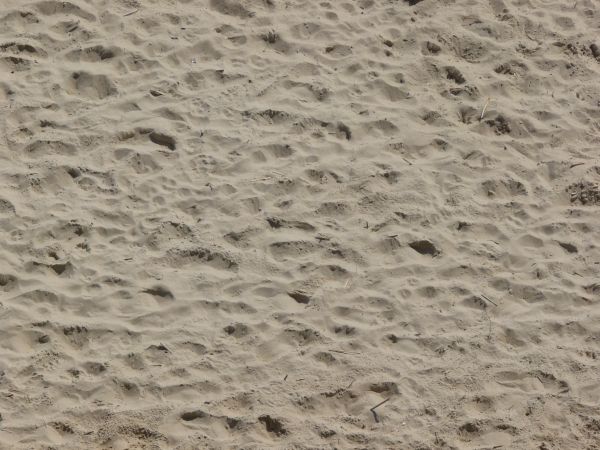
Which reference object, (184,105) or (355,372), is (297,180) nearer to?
(184,105)

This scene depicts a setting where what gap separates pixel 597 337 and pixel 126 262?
315cm

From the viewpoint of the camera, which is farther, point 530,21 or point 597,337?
point 530,21

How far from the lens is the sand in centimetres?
511

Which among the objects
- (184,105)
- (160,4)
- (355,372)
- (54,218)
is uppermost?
(160,4)

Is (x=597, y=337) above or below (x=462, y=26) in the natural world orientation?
below

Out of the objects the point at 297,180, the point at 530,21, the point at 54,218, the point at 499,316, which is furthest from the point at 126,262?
the point at 530,21

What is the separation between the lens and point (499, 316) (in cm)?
555

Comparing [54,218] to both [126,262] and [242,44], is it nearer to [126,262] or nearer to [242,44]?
[126,262]

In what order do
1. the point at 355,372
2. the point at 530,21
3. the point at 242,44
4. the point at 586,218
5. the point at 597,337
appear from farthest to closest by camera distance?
1. the point at 530,21
2. the point at 242,44
3. the point at 586,218
4. the point at 597,337
5. the point at 355,372

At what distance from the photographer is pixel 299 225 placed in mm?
5738

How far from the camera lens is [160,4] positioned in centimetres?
654

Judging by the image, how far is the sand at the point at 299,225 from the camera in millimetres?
5113

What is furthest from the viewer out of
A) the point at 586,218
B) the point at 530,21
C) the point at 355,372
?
the point at 530,21

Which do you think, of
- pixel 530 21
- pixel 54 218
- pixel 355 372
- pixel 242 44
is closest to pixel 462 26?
pixel 530 21
